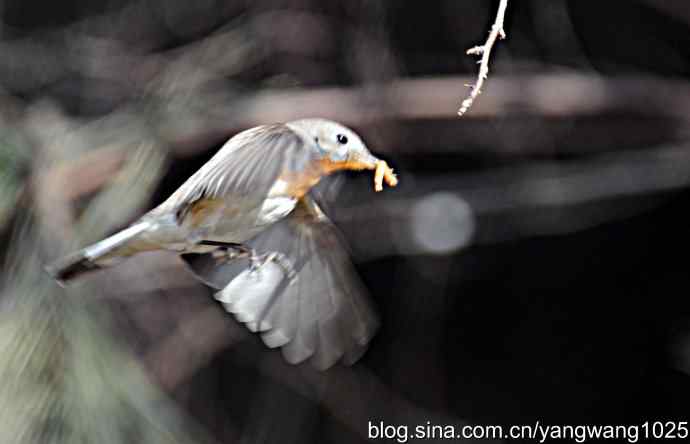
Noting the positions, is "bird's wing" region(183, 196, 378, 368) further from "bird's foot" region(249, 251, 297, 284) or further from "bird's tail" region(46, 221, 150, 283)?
"bird's tail" region(46, 221, 150, 283)

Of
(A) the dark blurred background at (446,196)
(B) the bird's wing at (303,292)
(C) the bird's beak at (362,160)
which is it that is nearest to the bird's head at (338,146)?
(C) the bird's beak at (362,160)

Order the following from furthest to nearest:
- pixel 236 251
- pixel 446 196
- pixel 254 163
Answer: pixel 446 196 < pixel 236 251 < pixel 254 163

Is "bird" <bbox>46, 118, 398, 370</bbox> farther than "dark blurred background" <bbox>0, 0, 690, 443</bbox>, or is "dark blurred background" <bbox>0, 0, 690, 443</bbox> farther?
"dark blurred background" <bbox>0, 0, 690, 443</bbox>

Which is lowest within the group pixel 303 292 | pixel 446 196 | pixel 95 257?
pixel 446 196

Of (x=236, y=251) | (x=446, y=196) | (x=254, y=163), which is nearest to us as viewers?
(x=254, y=163)

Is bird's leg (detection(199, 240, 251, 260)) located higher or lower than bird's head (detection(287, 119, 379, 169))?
lower

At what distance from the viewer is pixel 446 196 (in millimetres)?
2143

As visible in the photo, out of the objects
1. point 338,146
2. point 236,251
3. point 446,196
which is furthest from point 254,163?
point 446,196

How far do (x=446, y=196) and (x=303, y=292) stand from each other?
41.3 inches

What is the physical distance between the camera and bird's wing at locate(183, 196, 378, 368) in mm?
1057

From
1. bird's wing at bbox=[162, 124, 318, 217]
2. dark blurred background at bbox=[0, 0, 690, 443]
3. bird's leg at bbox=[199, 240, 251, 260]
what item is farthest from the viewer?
dark blurred background at bbox=[0, 0, 690, 443]

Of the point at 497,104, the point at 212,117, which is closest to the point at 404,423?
the point at 497,104

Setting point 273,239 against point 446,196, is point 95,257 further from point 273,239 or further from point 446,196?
point 446,196

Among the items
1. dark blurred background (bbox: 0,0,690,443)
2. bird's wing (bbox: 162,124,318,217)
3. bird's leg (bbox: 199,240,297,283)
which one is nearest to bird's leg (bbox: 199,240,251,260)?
bird's leg (bbox: 199,240,297,283)
